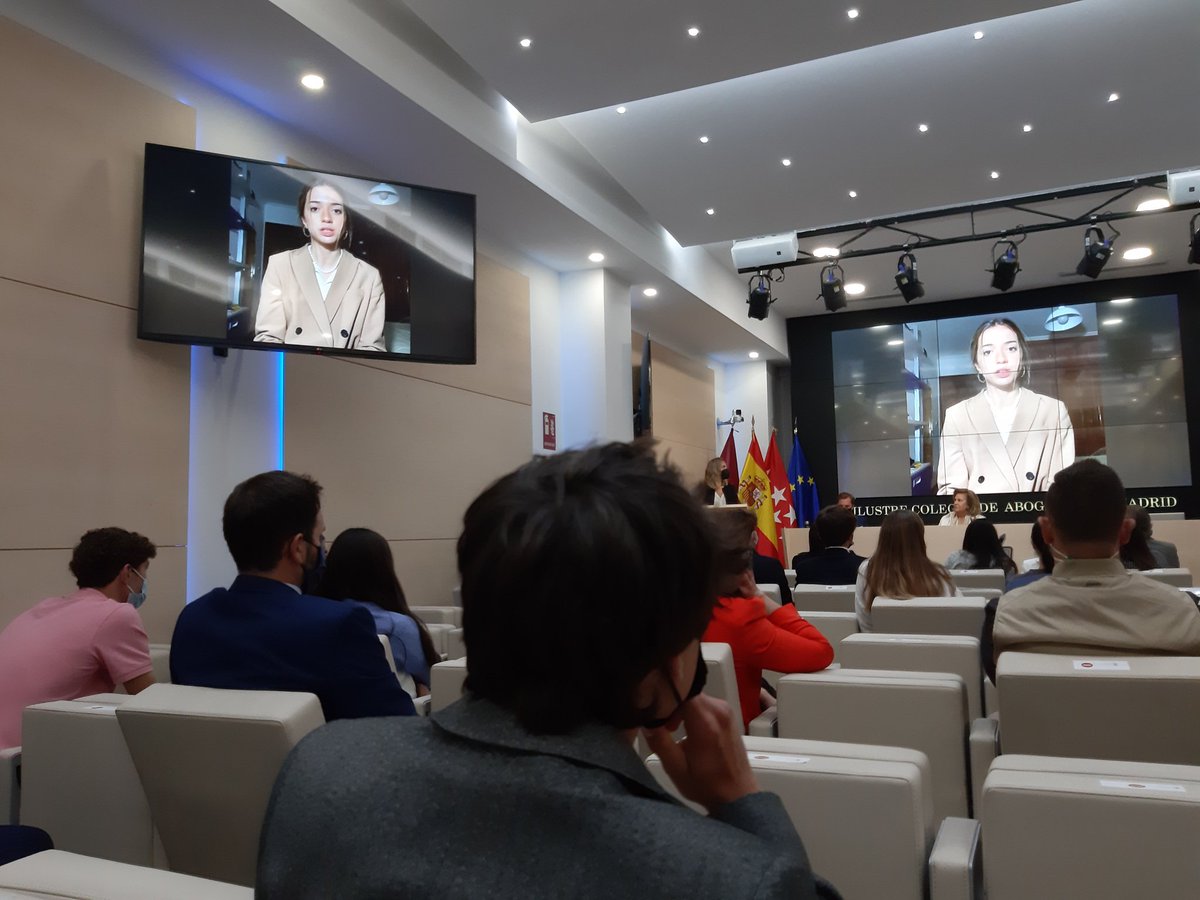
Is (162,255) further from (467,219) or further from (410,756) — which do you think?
(410,756)

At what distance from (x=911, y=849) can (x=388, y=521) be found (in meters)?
6.10

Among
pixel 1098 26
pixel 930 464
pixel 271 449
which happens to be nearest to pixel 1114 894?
pixel 271 449

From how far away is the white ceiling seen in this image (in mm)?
5582

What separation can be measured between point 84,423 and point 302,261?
1.61 metres

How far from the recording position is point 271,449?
6.05 meters

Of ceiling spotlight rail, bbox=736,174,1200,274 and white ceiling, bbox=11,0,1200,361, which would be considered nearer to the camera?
white ceiling, bbox=11,0,1200,361

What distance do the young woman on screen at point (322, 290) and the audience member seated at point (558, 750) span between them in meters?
4.99

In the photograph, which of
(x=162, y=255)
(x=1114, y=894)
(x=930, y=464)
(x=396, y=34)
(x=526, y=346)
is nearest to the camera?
(x=1114, y=894)

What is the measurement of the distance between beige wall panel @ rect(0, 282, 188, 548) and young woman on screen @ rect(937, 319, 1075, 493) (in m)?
11.2

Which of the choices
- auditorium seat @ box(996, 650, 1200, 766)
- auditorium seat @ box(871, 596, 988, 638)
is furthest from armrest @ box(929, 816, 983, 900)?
auditorium seat @ box(871, 596, 988, 638)

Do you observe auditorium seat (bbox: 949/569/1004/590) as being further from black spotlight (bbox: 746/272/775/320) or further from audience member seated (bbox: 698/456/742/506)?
audience member seated (bbox: 698/456/742/506)

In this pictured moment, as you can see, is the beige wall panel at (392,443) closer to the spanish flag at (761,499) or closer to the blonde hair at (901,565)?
the blonde hair at (901,565)

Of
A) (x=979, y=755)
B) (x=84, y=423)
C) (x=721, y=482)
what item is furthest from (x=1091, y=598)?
(x=721, y=482)

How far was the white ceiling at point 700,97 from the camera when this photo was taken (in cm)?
558
